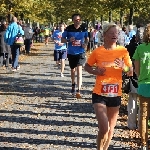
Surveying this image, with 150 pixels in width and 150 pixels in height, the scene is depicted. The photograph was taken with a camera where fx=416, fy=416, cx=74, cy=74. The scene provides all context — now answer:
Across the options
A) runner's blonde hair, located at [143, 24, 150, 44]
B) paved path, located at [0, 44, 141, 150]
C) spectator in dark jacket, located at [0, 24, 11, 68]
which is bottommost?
paved path, located at [0, 44, 141, 150]

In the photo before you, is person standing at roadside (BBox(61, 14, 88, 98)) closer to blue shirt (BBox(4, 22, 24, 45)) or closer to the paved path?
the paved path

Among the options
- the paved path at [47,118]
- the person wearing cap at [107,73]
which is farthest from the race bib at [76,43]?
the person wearing cap at [107,73]

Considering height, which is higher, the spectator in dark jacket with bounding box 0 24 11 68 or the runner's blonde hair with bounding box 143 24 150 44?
the runner's blonde hair with bounding box 143 24 150 44

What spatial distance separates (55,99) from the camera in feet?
33.7

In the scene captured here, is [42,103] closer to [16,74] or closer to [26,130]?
[26,130]

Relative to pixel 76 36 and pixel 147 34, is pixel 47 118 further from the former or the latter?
pixel 147 34

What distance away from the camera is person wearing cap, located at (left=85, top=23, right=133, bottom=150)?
17.6ft

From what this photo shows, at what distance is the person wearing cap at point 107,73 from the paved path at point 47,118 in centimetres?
114

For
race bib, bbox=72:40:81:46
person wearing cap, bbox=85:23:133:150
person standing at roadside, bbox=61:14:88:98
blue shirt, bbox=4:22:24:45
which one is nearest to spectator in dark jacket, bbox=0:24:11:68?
blue shirt, bbox=4:22:24:45

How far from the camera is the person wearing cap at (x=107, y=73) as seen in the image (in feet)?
17.6

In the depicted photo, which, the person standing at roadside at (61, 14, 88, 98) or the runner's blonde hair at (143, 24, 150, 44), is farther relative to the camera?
the person standing at roadside at (61, 14, 88, 98)

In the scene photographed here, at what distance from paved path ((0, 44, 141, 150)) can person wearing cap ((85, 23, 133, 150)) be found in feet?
3.74

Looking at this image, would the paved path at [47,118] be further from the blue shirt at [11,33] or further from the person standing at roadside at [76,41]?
the blue shirt at [11,33]

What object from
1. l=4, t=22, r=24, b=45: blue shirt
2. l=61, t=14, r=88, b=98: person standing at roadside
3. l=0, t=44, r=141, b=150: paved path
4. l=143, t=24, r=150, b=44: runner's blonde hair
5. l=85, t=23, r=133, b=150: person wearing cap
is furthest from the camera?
l=4, t=22, r=24, b=45: blue shirt
